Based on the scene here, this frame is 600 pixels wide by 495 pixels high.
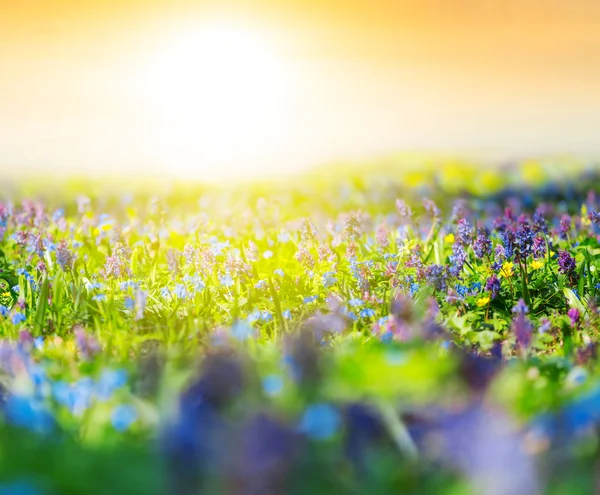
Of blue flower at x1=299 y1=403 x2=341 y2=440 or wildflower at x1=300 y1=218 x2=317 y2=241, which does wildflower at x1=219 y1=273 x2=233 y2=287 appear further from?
blue flower at x1=299 y1=403 x2=341 y2=440

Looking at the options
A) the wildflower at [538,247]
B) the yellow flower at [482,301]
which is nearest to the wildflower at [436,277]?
the yellow flower at [482,301]

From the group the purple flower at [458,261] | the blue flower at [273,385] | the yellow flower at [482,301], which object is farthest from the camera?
the purple flower at [458,261]

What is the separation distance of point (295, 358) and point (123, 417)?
50 cm

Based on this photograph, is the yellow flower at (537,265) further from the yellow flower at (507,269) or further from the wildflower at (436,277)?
the wildflower at (436,277)

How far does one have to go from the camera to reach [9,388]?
266 centimetres

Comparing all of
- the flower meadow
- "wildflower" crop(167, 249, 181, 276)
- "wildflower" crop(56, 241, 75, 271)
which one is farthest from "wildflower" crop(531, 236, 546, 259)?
"wildflower" crop(56, 241, 75, 271)

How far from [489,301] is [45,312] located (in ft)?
7.96

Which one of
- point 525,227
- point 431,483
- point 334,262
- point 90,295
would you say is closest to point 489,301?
point 525,227

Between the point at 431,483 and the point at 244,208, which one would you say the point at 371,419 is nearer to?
the point at 431,483

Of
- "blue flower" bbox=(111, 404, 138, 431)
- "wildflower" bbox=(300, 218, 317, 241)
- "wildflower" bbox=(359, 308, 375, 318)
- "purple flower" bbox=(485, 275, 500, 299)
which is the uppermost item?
"wildflower" bbox=(300, 218, 317, 241)

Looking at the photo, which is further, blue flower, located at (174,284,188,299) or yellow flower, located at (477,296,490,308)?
blue flower, located at (174,284,188,299)

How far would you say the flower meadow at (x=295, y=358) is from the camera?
172 centimetres

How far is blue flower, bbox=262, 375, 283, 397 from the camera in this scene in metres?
1.98

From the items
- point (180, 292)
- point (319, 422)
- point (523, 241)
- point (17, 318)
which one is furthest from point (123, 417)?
point (523, 241)
